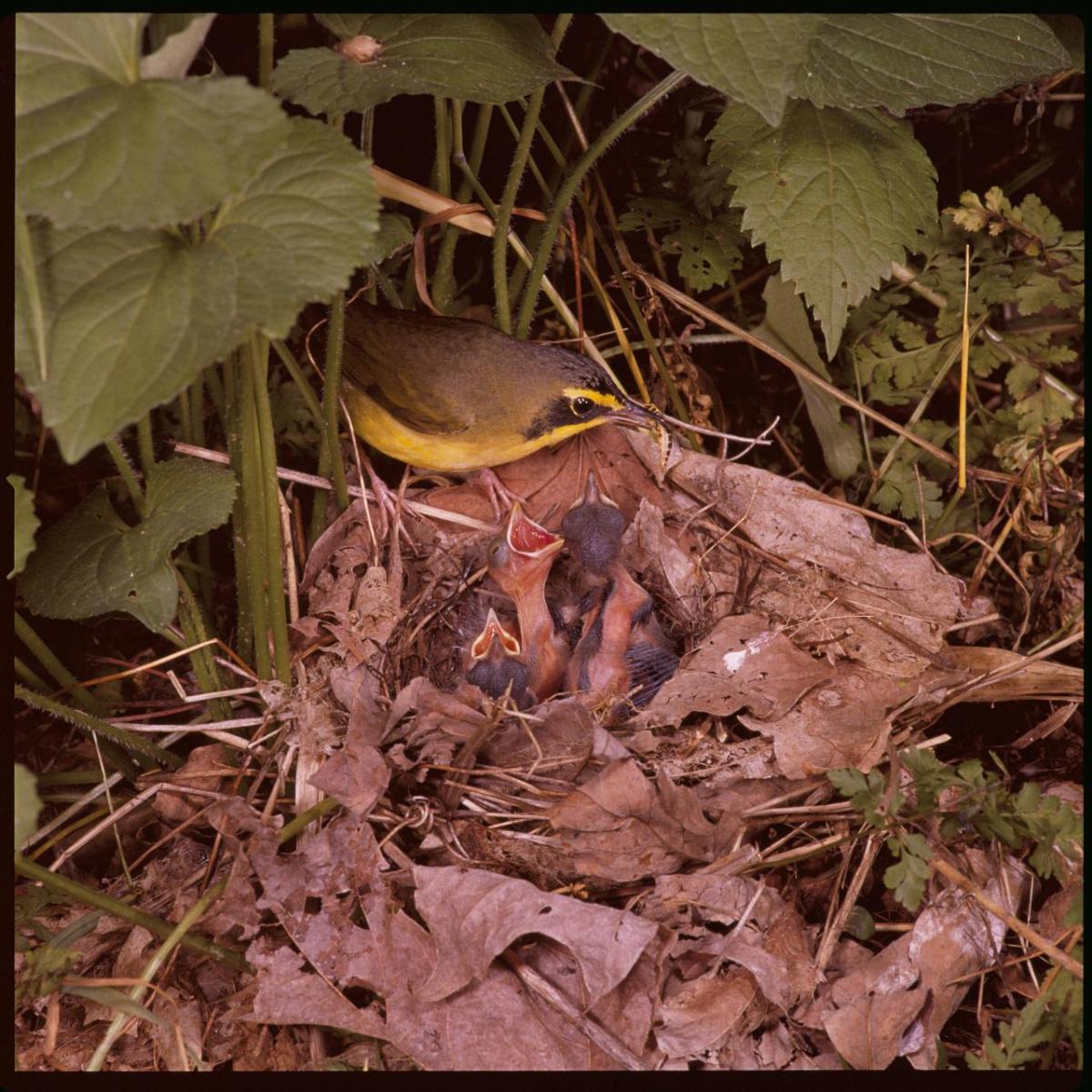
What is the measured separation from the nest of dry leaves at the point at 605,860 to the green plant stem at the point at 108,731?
0.07m

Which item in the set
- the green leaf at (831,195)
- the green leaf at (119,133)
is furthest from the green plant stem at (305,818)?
the green leaf at (831,195)

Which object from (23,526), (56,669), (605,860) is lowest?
(605,860)

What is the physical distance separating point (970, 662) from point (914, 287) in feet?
3.18

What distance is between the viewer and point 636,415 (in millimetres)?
2719

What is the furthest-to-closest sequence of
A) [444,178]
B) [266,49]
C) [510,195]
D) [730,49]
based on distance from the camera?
1. [444,178]
2. [510,195]
3. [266,49]
4. [730,49]

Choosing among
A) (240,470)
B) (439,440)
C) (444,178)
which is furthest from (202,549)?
(444,178)

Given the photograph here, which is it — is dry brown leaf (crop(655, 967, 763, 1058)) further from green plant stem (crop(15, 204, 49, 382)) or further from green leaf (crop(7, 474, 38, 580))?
green plant stem (crop(15, 204, 49, 382))

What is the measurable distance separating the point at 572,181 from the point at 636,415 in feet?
1.98

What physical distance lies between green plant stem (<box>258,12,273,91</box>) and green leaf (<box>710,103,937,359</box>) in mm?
909

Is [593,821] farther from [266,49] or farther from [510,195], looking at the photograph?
[266,49]

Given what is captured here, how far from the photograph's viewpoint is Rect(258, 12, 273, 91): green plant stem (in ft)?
6.07

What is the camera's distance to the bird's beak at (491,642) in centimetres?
244

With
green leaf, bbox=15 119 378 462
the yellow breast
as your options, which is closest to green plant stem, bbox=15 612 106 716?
green leaf, bbox=15 119 378 462

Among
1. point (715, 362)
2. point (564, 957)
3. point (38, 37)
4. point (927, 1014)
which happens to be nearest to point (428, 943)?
point (564, 957)
